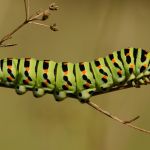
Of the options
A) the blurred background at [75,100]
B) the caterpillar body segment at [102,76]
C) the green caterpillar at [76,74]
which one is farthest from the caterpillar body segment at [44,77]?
the blurred background at [75,100]

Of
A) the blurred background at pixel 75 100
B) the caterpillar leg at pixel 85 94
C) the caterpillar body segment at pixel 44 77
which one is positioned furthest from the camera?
the blurred background at pixel 75 100

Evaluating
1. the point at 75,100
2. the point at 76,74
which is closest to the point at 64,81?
the point at 76,74

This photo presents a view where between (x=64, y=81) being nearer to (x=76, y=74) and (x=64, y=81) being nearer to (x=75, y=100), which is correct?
(x=76, y=74)

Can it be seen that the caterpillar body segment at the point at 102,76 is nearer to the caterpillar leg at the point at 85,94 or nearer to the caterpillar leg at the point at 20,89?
the caterpillar leg at the point at 85,94

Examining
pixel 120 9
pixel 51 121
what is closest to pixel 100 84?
pixel 51 121

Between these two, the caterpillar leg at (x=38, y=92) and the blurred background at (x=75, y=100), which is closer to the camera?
the caterpillar leg at (x=38, y=92)

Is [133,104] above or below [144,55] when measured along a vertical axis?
below

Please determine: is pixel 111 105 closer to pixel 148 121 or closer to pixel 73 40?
pixel 148 121
